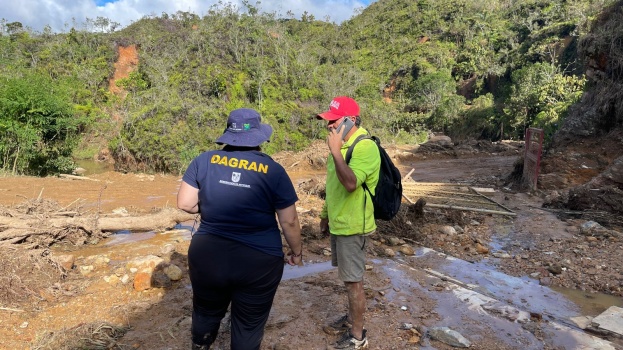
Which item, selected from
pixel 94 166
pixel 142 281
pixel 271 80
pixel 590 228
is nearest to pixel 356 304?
pixel 142 281

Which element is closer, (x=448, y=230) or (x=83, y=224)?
(x=83, y=224)

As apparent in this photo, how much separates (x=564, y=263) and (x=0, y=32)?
159 feet

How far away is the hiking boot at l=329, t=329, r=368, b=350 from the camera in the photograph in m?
2.88

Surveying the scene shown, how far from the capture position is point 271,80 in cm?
2200

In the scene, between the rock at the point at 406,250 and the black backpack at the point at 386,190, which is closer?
the black backpack at the point at 386,190

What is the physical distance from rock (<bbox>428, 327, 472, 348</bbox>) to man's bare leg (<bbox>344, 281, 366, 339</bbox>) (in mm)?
662

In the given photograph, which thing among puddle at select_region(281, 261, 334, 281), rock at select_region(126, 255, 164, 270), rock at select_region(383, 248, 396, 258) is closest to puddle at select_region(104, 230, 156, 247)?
rock at select_region(126, 255, 164, 270)

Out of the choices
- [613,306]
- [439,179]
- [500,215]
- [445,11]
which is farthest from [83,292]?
[445,11]

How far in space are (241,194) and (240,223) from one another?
0.15 m

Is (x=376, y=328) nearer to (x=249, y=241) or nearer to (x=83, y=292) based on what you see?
(x=249, y=241)

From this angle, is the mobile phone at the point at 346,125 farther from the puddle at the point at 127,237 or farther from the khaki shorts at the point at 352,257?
the puddle at the point at 127,237

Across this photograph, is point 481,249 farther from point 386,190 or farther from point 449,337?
point 386,190

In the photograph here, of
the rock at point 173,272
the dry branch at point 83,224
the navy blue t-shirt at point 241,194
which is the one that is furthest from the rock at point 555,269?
the dry branch at point 83,224

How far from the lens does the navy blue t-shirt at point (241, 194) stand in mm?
2047
